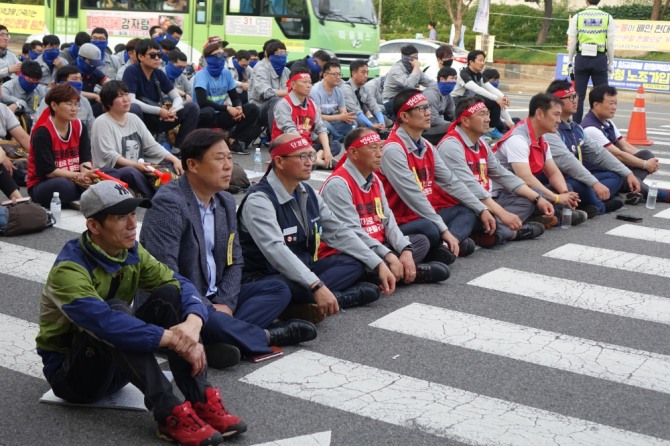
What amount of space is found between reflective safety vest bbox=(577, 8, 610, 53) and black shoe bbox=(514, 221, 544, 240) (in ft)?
22.8

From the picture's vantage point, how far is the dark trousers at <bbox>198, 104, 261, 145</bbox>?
13.7m

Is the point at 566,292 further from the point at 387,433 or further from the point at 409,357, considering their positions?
the point at 387,433

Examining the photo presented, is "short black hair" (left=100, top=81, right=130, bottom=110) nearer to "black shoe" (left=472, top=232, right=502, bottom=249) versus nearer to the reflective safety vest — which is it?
"black shoe" (left=472, top=232, right=502, bottom=249)

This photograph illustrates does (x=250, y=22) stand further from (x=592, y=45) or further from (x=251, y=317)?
(x=251, y=317)

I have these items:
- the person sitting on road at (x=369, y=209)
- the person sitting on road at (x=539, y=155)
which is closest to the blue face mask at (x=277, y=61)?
the person sitting on road at (x=539, y=155)

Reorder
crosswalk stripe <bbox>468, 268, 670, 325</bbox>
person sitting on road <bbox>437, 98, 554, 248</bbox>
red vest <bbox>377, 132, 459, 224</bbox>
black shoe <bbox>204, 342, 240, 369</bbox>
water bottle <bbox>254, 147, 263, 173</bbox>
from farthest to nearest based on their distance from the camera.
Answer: water bottle <bbox>254, 147, 263, 173</bbox>
person sitting on road <bbox>437, 98, 554, 248</bbox>
red vest <bbox>377, 132, 459, 224</bbox>
crosswalk stripe <bbox>468, 268, 670, 325</bbox>
black shoe <bbox>204, 342, 240, 369</bbox>

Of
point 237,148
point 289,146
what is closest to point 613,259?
point 289,146

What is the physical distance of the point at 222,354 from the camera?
543 centimetres

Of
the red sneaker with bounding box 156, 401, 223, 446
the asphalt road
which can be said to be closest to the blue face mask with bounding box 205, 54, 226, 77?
the asphalt road

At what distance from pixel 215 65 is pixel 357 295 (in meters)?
7.86

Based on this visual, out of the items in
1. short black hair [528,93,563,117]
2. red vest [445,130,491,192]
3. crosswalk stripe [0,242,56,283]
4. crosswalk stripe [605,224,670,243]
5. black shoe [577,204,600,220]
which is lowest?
crosswalk stripe [0,242,56,283]

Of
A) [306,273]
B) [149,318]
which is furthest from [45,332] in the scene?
[306,273]

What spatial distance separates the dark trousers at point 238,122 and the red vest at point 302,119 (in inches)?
50.9

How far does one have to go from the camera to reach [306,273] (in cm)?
619
